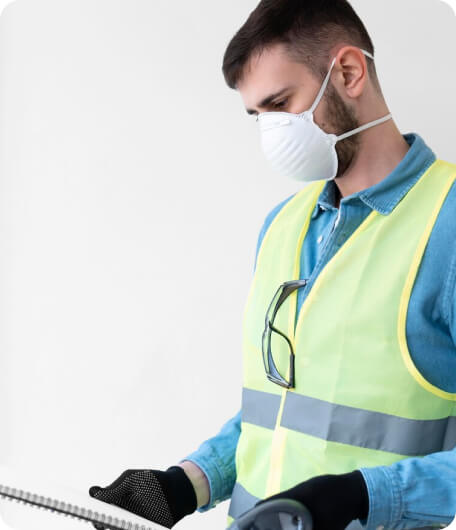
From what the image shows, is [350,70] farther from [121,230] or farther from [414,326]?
[121,230]

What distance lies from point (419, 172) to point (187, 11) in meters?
1.03

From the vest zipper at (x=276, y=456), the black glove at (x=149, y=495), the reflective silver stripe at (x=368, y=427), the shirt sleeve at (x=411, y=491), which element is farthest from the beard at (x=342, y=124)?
the black glove at (x=149, y=495)

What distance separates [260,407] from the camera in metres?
1.26

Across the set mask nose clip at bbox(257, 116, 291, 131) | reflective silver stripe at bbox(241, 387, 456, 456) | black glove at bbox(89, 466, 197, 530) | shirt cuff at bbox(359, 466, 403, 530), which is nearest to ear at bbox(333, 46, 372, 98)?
mask nose clip at bbox(257, 116, 291, 131)

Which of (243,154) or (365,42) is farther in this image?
(243,154)

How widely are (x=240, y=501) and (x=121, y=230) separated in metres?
1.00

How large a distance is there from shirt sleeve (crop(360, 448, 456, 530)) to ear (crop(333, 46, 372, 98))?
63 centimetres

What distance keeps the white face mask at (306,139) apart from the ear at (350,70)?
17 mm

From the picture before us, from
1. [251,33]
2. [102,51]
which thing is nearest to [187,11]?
[102,51]

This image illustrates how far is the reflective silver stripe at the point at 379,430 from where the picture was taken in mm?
1076

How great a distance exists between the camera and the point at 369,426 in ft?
3.59

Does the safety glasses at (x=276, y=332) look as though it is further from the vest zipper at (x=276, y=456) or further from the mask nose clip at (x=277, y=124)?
the mask nose clip at (x=277, y=124)

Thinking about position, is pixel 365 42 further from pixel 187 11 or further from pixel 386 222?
pixel 187 11

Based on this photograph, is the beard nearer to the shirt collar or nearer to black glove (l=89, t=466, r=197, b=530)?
the shirt collar
